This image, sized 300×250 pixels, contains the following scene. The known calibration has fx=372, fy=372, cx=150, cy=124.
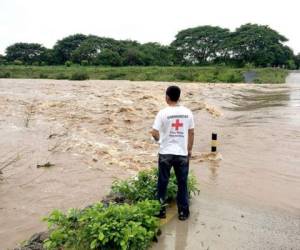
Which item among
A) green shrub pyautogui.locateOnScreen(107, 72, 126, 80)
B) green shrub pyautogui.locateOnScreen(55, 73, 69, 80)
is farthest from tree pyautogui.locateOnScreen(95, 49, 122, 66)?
green shrub pyautogui.locateOnScreen(55, 73, 69, 80)

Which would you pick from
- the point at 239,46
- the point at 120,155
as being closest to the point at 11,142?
the point at 120,155

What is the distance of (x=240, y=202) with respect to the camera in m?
6.31

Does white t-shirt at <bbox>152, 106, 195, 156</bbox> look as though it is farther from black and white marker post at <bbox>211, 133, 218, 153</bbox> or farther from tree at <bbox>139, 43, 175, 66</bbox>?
tree at <bbox>139, 43, 175, 66</bbox>

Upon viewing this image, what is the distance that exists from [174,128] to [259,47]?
6111 centimetres

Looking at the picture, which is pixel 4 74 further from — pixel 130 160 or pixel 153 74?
pixel 130 160

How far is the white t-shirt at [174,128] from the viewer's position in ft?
16.0

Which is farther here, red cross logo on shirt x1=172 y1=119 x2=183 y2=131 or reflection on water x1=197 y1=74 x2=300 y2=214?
reflection on water x1=197 y1=74 x2=300 y2=214

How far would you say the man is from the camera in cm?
489

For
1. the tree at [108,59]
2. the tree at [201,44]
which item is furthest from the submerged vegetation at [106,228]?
the tree at [201,44]

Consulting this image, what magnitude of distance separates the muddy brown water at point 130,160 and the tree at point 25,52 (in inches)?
2070

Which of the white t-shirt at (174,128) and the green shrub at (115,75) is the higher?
the white t-shirt at (174,128)

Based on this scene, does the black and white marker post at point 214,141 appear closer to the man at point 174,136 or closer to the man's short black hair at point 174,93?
the man at point 174,136

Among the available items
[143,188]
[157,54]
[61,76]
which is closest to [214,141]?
[143,188]

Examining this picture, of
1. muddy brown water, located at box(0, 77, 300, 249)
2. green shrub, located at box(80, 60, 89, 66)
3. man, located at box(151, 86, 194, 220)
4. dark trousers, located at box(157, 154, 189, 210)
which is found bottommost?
muddy brown water, located at box(0, 77, 300, 249)
